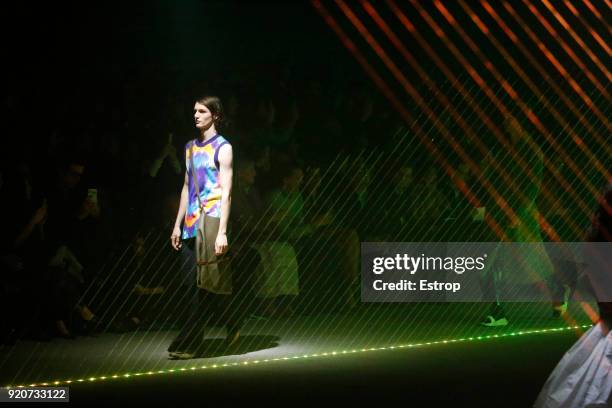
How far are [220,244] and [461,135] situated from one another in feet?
18.5

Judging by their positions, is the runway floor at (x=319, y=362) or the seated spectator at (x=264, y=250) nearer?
the runway floor at (x=319, y=362)

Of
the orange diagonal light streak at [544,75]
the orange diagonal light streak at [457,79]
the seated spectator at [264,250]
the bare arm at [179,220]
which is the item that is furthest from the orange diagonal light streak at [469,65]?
the bare arm at [179,220]

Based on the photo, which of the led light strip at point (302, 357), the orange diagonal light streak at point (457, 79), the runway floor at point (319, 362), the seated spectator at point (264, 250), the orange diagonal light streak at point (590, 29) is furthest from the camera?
the orange diagonal light streak at point (590, 29)

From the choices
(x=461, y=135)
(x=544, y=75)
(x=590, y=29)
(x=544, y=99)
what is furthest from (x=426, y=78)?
(x=590, y=29)

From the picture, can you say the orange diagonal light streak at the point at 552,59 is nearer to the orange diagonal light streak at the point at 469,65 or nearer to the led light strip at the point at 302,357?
the orange diagonal light streak at the point at 469,65

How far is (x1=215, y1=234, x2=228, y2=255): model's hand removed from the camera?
796cm

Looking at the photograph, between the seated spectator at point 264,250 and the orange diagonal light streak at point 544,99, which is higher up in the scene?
the orange diagonal light streak at point 544,99

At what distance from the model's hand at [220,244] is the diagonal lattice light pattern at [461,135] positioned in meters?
2.14

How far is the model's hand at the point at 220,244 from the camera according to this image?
313 inches

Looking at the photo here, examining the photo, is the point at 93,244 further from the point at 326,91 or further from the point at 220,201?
the point at 326,91

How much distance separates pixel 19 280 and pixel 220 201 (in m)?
1.89

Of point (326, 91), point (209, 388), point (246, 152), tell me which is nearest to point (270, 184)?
point (246, 152)

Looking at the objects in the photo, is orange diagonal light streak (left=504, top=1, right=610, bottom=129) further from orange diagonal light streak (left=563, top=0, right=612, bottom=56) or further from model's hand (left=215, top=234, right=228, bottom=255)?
model's hand (left=215, top=234, right=228, bottom=255)

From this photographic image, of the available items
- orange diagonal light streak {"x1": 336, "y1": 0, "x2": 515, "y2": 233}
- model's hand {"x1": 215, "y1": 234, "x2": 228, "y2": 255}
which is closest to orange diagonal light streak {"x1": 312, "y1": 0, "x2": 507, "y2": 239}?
orange diagonal light streak {"x1": 336, "y1": 0, "x2": 515, "y2": 233}
